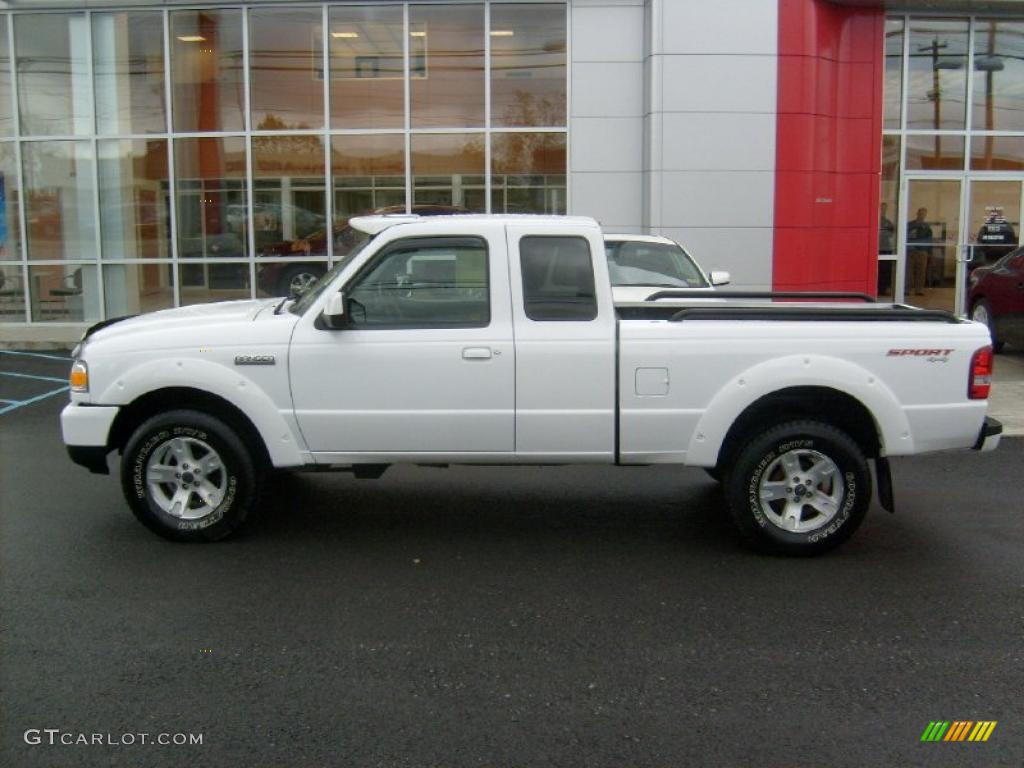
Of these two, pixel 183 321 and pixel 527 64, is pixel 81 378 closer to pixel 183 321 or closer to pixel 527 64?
pixel 183 321

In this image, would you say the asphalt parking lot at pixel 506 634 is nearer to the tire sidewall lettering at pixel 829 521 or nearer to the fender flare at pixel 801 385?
the tire sidewall lettering at pixel 829 521

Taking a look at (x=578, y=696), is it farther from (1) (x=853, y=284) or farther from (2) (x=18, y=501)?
(1) (x=853, y=284)

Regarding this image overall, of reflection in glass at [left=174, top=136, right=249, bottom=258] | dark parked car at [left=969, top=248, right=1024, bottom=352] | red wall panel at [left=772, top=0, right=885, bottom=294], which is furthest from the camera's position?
reflection in glass at [left=174, top=136, right=249, bottom=258]

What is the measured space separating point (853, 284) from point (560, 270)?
11.0 m

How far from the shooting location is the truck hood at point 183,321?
616 cm

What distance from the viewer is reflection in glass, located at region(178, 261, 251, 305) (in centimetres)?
1636

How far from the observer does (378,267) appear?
20.0ft

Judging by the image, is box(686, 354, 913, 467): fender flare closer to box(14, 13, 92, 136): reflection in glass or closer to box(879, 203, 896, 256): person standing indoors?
box(879, 203, 896, 256): person standing indoors

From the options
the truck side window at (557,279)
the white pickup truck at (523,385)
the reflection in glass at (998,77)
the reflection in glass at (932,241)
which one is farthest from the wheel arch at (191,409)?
the reflection in glass at (998,77)

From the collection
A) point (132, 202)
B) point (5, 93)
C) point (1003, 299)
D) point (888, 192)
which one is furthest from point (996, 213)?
point (5, 93)

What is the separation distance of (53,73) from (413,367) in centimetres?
1303

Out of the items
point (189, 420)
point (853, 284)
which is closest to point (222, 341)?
point (189, 420)

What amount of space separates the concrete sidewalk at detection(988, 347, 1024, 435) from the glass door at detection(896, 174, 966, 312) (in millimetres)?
2353

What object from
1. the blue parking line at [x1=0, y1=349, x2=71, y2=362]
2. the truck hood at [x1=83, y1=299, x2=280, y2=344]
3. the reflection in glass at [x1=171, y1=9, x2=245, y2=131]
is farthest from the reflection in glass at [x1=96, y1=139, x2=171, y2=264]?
the truck hood at [x1=83, y1=299, x2=280, y2=344]
